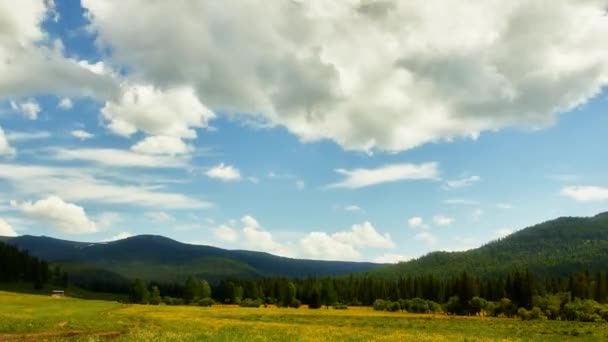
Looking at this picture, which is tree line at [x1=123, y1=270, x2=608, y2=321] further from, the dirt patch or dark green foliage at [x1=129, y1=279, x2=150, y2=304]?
the dirt patch

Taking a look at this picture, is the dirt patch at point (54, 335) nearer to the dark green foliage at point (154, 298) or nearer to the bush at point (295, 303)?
the dark green foliage at point (154, 298)

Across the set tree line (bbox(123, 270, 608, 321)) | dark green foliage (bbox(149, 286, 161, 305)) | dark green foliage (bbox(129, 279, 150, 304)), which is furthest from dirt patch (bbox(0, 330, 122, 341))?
dark green foliage (bbox(149, 286, 161, 305))

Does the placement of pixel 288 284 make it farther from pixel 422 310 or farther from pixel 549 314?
pixel 549 314

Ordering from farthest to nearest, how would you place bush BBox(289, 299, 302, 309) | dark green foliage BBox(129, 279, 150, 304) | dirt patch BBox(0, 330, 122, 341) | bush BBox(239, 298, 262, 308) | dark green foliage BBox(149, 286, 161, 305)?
bush BBox(289, 299, 302, 309)
bush BBox(239, 298, 262, 308)
dark green foliage BBox(149, 286, 161, 305)
dark green foliage BBox(129, 279, 150, 304)
dirt patch BBox(0, 330, 122, 341)

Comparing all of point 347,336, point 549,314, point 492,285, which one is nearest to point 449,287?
point 492,285

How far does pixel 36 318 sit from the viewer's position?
2261 inches

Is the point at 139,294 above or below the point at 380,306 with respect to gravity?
above

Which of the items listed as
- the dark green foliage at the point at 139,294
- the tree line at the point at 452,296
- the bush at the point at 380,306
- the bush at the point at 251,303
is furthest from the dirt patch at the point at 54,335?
the bush at the point at 380,306

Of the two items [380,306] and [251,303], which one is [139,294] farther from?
[380,306]

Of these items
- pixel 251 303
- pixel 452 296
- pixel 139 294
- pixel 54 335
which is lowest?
pixel 251 303

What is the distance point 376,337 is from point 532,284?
360 feet

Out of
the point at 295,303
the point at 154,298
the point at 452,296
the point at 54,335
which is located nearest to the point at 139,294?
the point at 154,298

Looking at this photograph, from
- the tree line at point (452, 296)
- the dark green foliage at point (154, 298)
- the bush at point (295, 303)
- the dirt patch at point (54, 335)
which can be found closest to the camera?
the dirt patch at point (54, 335)

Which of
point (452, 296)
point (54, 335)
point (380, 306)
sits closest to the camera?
point (54, 335)
